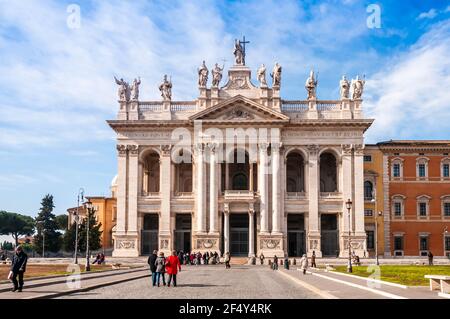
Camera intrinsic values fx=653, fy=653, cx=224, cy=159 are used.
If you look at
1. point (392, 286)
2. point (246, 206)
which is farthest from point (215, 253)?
point (392, 286)

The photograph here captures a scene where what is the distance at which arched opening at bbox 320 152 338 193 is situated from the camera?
74.4 meters

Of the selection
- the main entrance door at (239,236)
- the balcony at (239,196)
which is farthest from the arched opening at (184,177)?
the main entrance door at (239,236)

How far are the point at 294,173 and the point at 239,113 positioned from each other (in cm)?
1058

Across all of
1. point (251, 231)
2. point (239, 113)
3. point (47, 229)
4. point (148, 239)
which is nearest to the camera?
point (251, 231)

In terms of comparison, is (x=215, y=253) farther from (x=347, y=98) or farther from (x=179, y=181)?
(x=347, y=98)

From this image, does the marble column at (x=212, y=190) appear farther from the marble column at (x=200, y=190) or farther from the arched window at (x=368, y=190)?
the arched window at (x=368, y=190)

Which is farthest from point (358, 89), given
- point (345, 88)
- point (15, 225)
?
point (15, 225)

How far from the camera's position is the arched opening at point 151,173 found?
75500 mm

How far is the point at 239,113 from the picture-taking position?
230 feet

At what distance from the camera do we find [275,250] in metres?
68.5

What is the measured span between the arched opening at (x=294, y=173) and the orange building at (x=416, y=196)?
9.88 meters

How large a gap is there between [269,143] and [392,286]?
42.8 meters

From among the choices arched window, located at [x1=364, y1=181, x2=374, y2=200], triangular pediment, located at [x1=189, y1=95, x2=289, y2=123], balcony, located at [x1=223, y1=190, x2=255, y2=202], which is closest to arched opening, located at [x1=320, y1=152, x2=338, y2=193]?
arched window, located at [x1=364, y1=181, x2=374, y2=200]

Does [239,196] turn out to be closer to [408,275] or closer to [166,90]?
[166,90]
